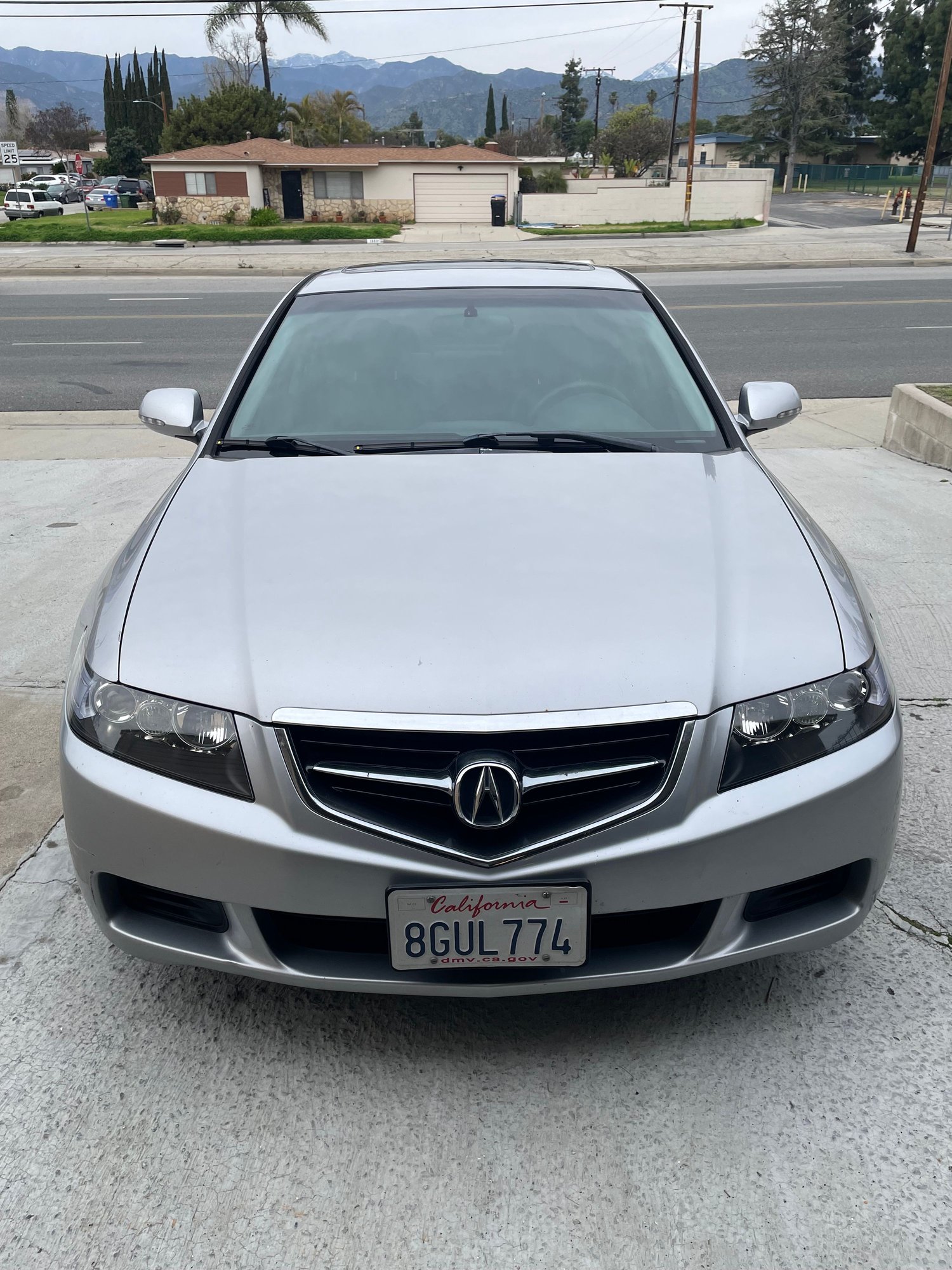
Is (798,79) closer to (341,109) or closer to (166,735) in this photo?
(341,109)

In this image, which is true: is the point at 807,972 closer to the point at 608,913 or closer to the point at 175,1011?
the point at 608,913

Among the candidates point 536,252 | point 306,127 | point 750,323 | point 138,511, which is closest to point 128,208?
point 306,127

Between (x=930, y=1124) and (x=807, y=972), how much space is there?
18.0 inches

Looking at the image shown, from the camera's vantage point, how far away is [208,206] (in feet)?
151

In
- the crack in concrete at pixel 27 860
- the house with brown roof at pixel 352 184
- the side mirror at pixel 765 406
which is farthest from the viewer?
the house with brown roof at pixel 352 184

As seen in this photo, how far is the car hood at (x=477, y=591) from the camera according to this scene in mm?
1961

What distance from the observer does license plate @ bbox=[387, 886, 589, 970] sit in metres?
1.90

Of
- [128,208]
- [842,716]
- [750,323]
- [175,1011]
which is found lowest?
[128,208]

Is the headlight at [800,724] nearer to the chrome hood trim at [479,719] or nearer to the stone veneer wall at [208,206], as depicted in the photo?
the chrome hood trim at [479,719]

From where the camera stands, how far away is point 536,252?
26.3m

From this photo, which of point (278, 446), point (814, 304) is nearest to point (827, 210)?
point (814, 304)

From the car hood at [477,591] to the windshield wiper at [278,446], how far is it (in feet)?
0.45

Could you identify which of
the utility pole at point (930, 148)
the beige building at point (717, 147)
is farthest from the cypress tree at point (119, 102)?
the utility pole at point (930, 148)

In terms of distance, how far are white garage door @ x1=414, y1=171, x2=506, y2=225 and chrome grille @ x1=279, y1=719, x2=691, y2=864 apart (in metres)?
50.1
